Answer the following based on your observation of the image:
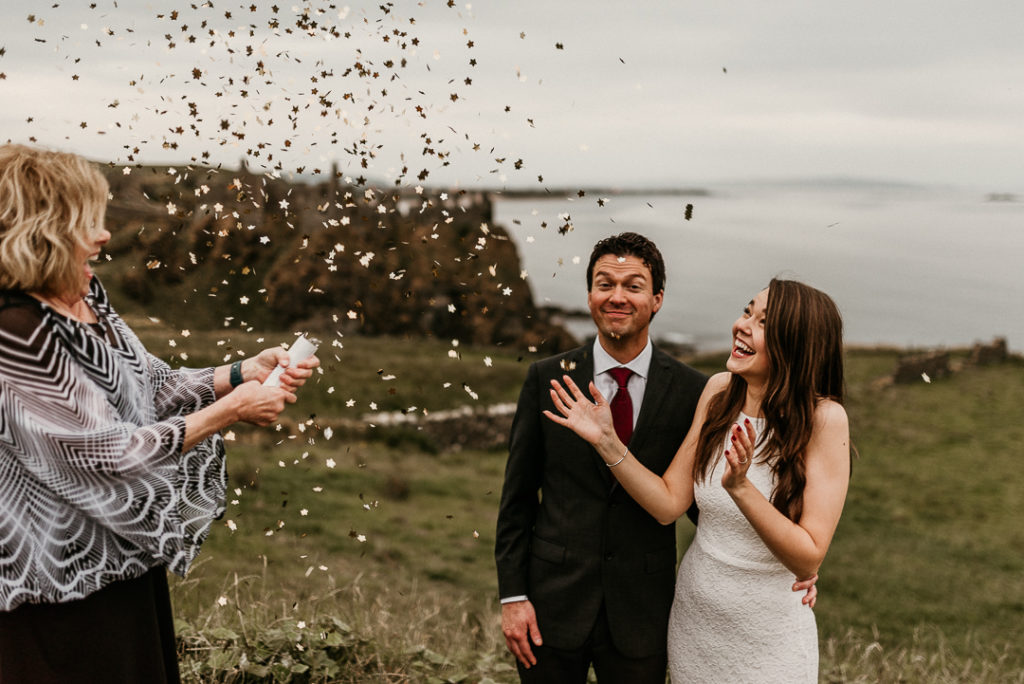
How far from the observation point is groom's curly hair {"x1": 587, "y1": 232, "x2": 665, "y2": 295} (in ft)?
12.0

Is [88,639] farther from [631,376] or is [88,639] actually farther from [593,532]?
[631,376]

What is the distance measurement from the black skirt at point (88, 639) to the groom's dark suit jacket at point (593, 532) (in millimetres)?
1489

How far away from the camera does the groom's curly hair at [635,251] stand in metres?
3.67

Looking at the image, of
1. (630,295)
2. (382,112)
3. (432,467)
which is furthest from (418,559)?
(630,295)

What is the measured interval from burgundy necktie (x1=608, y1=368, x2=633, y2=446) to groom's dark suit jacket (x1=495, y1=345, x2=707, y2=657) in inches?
3.2

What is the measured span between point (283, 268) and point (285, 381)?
38677 millimetres

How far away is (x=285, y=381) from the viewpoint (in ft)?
11.0

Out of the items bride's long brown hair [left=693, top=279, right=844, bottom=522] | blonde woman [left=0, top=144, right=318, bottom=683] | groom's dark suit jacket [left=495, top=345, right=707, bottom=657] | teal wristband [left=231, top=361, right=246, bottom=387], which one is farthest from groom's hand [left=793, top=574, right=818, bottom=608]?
teal wristband [left=231, top=361, right=246, bottom=387]

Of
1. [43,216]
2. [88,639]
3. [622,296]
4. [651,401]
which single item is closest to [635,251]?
[622,296]

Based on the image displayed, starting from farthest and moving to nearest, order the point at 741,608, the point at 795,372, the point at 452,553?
the point at 452,553, the point at 741,608, the point at 795,372

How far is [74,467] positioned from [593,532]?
2.15 meters

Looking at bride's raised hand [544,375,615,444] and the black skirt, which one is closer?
the black skirt

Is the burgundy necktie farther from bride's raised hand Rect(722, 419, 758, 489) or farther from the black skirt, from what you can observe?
the black skirt

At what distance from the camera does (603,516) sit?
3.66 meters
